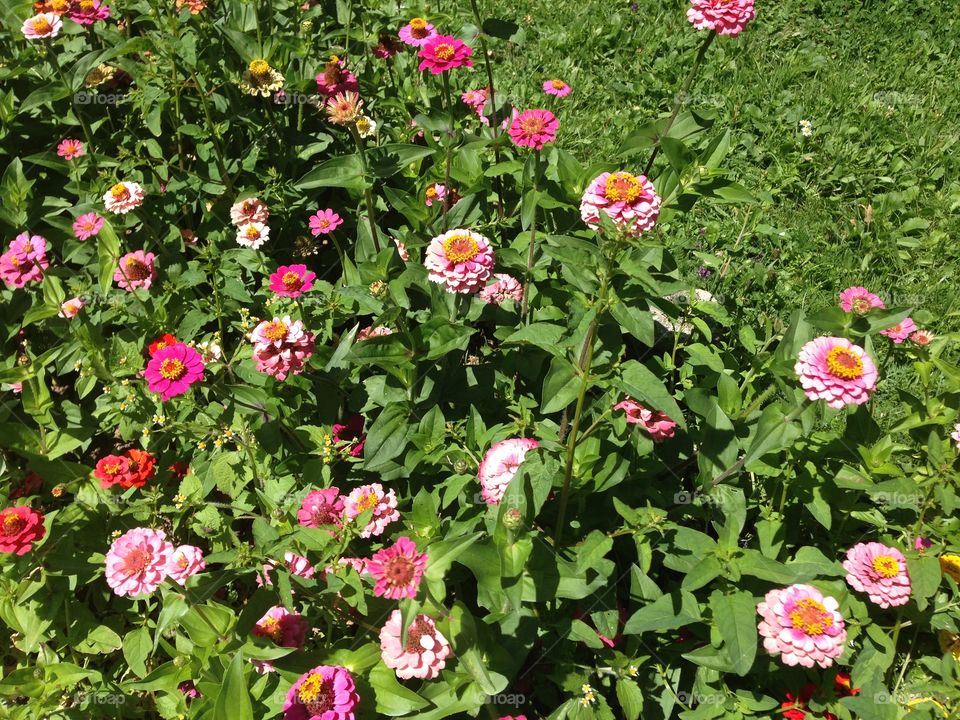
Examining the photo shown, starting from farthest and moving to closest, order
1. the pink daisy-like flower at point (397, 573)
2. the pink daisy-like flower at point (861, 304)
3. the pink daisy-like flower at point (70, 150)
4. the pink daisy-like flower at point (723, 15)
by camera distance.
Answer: the pink daisy-like flower at point (70, 150)
the pink daisy-like flower at point (723, 15)
the pink daisy-like flower at point (861, 304)
the pink daisy-like flower at point (397, 573)

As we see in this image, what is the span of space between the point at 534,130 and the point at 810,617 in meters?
1.56

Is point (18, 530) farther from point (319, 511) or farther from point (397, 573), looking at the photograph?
point (397, 573)

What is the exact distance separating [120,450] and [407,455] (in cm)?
143

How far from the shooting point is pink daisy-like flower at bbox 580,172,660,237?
199 centimetres

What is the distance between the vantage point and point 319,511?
203 cm

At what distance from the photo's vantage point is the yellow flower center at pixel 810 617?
1748 millimetres

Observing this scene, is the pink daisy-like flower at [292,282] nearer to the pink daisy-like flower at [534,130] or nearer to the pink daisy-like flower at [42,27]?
the pink daisy-like flower at [534,130]

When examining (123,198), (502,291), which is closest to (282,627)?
(502,291)

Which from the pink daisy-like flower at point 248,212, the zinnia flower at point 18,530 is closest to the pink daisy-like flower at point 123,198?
the pink daisy-like flower at point 248,212

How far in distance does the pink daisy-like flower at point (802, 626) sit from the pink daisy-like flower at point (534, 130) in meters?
1.45

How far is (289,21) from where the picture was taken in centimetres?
332

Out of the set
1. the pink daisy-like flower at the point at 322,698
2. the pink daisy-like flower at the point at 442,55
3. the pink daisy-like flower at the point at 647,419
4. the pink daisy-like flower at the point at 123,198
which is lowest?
the pink daisy-like flower at the point at 322,698

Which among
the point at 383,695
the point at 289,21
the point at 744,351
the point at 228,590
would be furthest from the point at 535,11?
the point at 383,695

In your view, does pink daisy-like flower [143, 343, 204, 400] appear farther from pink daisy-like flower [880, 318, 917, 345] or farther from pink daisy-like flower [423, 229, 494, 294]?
pink daisy-like flower [880, 318, 917, 345]
